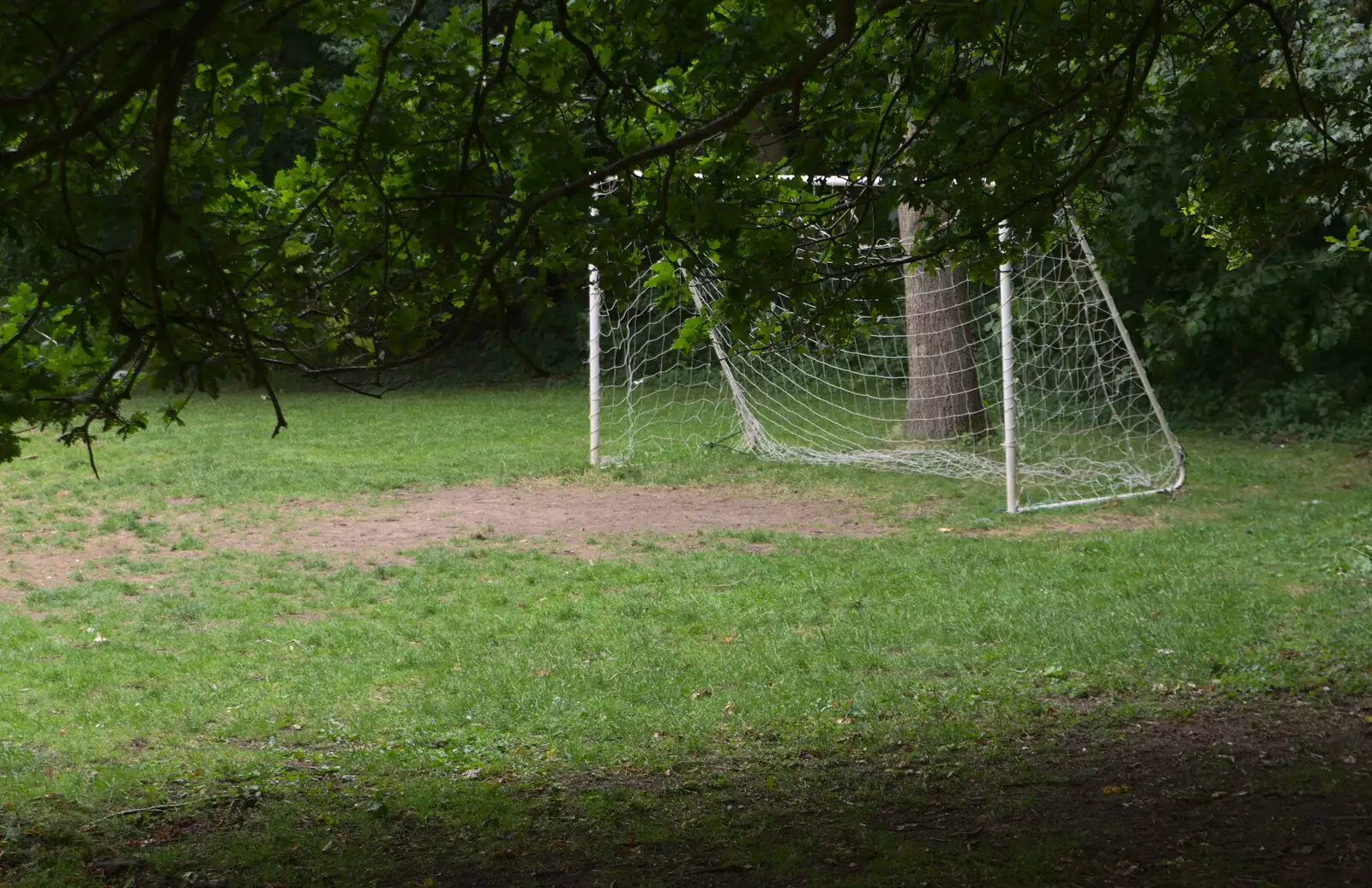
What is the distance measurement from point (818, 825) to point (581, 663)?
2.70 meters

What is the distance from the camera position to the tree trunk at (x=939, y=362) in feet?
49.3

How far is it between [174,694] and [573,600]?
2538mm

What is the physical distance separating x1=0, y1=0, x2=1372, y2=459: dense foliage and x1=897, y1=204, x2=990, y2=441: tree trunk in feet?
30.8

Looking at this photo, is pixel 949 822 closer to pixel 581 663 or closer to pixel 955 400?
pixel 581 663

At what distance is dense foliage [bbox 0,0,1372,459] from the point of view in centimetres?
346

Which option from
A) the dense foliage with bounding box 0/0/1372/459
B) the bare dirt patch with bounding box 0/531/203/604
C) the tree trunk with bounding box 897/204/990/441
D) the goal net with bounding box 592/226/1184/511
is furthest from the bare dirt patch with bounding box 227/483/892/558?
the dense foliage with bounding box 0/0/1372/459

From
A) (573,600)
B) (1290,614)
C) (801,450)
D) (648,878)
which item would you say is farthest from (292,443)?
(648,878)

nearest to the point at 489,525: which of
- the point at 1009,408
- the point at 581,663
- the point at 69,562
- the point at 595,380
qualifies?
the point at 69,562

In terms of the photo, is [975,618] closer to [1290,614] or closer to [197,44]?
[1290,614]

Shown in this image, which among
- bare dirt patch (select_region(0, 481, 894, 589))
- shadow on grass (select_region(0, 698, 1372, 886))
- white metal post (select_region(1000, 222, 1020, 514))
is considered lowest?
shadow on grass (select_region(0, 698, 1372, 886))

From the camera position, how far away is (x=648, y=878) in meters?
4.12

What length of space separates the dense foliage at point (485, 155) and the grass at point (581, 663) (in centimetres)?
158

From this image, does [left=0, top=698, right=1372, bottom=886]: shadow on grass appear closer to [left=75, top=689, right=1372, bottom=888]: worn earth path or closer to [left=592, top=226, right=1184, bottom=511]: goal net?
[left=75, top=689, right=1372, bottom=888]: worn earth path

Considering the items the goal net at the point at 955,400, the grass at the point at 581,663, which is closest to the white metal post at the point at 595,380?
the goal net at the point at 955,400
